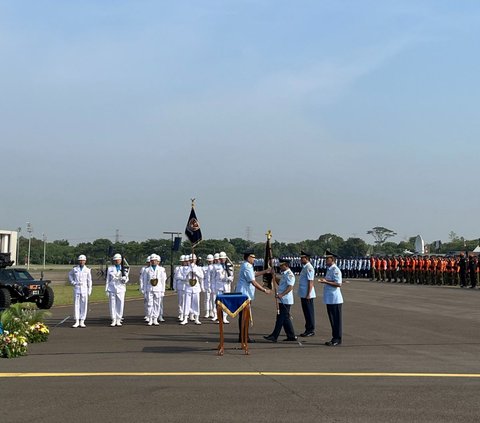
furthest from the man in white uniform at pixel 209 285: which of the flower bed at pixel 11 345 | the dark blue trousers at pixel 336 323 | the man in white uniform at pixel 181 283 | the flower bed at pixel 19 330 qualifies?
the flower bed at pixel 11 345

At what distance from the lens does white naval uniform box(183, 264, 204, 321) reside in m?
18.2

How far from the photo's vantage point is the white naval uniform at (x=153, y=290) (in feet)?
58.7

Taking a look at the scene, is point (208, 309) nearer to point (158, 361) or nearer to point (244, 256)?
point (244, 256)

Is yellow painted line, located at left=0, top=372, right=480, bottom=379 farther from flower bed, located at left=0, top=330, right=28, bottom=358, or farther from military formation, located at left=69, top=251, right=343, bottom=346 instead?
military formation, located at left=69, top=251, right=343, bottom=346

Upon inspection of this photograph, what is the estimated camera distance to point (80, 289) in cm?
1734

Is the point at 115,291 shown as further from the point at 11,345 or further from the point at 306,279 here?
the point at 11,345

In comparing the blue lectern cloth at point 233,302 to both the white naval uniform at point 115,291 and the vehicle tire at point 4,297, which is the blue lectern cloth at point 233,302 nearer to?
the white naval uniform at point 115,291

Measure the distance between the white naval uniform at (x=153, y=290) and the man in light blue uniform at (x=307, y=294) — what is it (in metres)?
4.55

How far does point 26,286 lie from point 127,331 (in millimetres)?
9338

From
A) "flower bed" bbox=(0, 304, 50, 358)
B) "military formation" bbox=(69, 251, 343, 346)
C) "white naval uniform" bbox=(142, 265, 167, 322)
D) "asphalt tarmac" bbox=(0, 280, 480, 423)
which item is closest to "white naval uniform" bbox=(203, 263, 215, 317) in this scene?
"military formation" bbox=(69, 251, 343, 346)

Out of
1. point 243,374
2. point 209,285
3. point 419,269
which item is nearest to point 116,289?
point 209,285
